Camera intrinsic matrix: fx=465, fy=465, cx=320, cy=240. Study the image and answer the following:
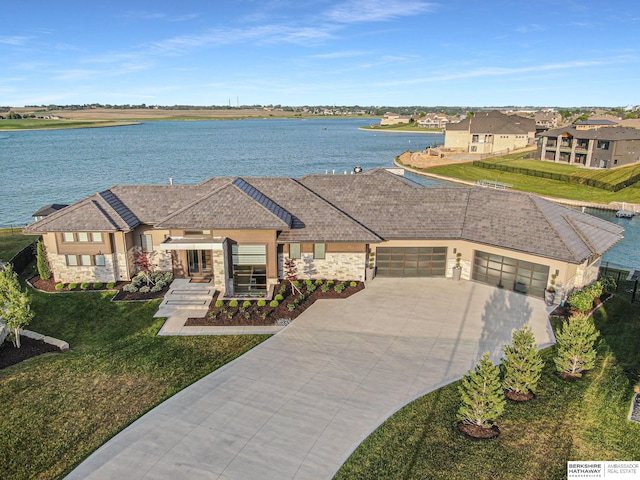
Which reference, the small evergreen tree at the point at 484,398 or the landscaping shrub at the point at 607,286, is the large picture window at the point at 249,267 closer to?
the small evergreen tree at the point at 484,398

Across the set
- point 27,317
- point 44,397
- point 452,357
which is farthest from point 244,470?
point 27,317

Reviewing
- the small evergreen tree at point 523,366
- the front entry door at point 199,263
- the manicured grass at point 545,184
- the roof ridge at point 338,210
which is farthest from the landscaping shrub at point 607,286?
the manicured grass at point 545,184

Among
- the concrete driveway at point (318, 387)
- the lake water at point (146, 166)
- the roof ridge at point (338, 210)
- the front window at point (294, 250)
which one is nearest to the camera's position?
the concrete driveway at point (318, 387)

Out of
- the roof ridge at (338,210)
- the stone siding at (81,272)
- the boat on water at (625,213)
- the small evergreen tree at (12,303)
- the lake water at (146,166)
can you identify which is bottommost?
the boat on water at (625,213)

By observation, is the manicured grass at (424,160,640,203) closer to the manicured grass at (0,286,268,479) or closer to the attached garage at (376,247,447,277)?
the attached garage at (376,247,447,277)

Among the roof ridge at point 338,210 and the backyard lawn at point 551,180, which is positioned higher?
the roof ridge at point 338,210

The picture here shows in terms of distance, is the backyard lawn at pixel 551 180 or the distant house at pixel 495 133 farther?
the distant house at pixel 495 133

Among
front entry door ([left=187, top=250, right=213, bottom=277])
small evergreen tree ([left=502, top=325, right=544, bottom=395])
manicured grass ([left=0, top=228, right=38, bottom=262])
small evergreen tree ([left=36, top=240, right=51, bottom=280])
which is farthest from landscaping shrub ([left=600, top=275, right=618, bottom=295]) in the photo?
manicured grass ([left=0, top=228, right=38, bottom=262])

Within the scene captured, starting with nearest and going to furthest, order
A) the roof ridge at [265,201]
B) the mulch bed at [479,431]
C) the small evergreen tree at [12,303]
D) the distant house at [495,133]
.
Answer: the mulch bed at [479,431], the small evergreen tree at [12,303], the roof ridge at [265,201], the distant house at [495,133]
